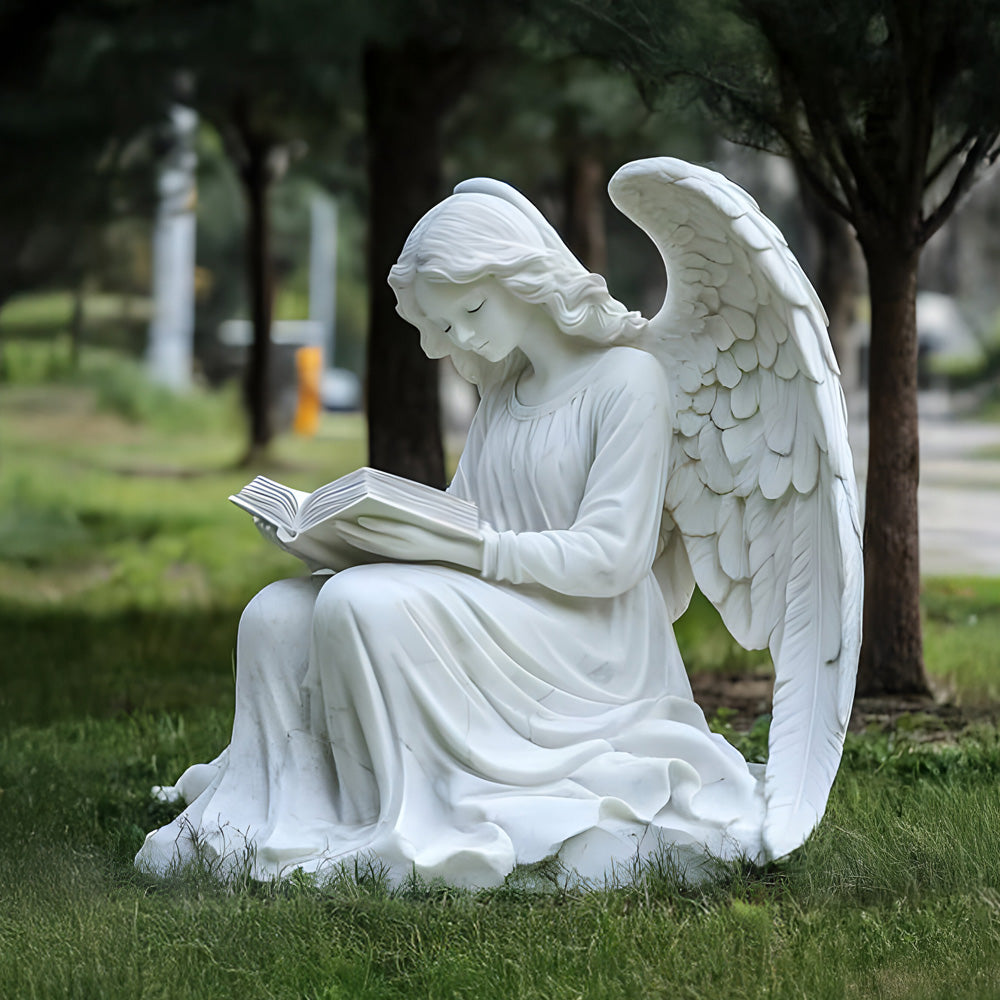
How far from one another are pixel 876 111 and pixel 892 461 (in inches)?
54.3

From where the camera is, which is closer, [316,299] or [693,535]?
[693,535]

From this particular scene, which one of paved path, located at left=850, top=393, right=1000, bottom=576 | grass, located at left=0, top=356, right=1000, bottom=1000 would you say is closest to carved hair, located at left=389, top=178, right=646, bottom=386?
grass, located at left=0, top=356, right=1000, bottom=1000

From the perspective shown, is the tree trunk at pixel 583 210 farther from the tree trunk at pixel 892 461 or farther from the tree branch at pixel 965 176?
the tree branch at pixel 965 176

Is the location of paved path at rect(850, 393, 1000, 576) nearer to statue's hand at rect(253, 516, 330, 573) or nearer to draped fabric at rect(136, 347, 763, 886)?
draped fabric at rect(136, 347, 763, 886)

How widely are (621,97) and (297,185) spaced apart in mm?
16946

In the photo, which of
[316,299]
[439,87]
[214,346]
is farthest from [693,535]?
[316,299]

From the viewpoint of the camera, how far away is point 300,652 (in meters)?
4.09

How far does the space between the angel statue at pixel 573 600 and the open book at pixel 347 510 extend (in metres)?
0.05

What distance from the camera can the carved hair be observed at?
4148 millimetres

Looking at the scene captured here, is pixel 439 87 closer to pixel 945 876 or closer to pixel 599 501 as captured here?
pixel 599 501

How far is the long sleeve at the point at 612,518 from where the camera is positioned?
408 centimetres

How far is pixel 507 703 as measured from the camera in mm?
4066

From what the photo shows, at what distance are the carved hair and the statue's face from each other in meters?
0.03

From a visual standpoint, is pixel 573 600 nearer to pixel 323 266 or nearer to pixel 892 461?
pixel 892 461
